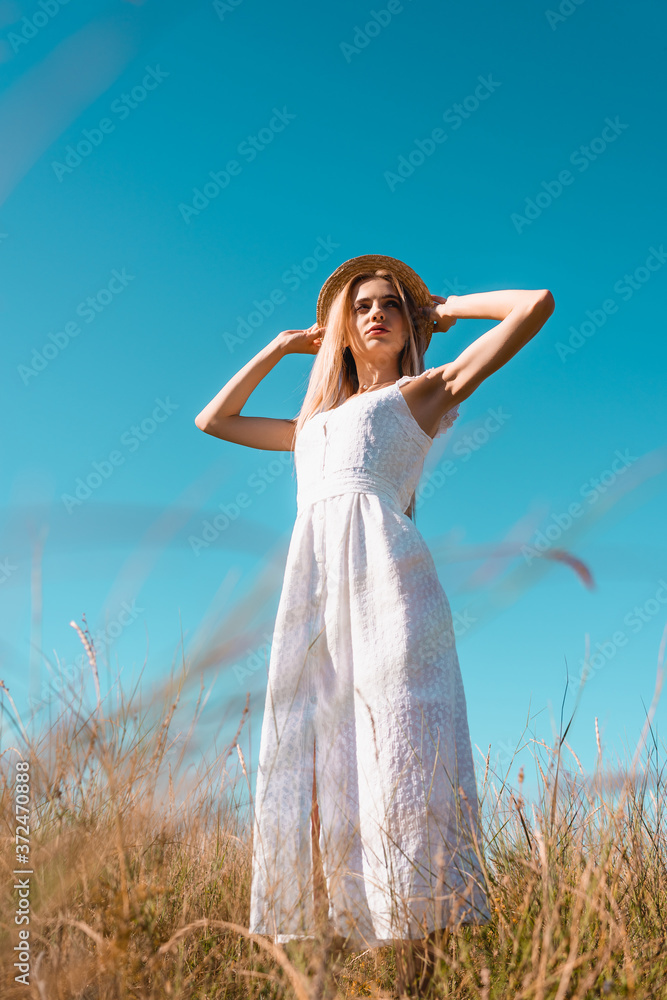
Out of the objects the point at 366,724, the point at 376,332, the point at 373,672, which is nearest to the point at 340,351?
the point at 376,332

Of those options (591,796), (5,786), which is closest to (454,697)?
(591,796)

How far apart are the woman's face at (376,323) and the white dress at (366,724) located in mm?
477

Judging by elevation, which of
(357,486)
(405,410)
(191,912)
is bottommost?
(191,912)

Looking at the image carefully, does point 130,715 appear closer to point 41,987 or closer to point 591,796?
point 41,987

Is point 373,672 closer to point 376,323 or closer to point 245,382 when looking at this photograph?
point 376,323

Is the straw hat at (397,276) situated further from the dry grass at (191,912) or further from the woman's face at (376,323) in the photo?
the dry grass at (191,912)

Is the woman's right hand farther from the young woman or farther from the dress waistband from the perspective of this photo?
the dress waistband

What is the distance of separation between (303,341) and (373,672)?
1.69 meters

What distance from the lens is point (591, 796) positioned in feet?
6.89

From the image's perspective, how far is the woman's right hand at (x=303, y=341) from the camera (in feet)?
10.7

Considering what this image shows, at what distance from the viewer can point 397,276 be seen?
10.1 ft

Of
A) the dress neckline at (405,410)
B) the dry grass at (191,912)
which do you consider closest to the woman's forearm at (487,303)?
the dress neckline at (405,410)

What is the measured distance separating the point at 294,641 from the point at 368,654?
0.87 feet

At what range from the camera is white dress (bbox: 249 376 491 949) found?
6.35ft
